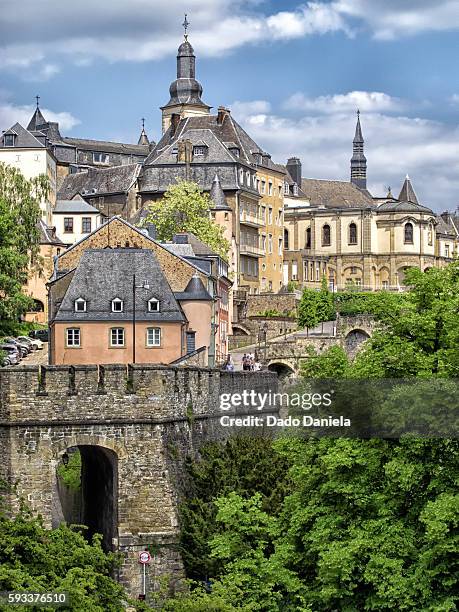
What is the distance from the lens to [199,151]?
130m

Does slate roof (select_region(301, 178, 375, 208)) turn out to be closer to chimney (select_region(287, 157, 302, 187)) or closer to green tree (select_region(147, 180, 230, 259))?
chimney (select_region(287, 157, 302, 187))

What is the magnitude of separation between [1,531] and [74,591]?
3.10m

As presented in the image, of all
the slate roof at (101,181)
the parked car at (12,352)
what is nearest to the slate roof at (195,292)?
the parked car at (12,352)

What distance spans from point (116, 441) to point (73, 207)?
99866 mm

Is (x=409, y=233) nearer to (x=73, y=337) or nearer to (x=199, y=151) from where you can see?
(x=199, y=151)

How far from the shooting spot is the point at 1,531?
1216 inches

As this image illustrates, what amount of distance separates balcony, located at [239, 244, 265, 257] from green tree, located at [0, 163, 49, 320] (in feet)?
78.9

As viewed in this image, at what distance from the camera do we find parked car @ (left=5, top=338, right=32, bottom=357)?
254 feet

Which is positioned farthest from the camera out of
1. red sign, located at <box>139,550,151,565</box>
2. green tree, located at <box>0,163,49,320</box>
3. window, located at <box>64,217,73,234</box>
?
window, located at <box>64,217,73,234</box>

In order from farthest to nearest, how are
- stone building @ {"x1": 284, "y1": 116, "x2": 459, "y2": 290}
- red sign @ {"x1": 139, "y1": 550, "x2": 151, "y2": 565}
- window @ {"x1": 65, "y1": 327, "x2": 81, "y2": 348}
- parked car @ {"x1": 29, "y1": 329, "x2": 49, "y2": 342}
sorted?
stone building @ {"x1": 284, "y1": 116, "x2": 459, "y2": 290}
parked car @ {"x1": 29, "y1": 329, "x2": 49, "y2": 342}
window @ {"x1": 65, "y1": 327, "x2": 81, "y2": 348}
red sign @ {"x1": 139, "y1": 550, "x2": 151, "y2": 565}

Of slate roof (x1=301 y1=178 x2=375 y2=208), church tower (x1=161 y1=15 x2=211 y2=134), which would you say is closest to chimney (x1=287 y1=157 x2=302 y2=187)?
slate roof (x1=301 y1=178 x2=375 y2=208)

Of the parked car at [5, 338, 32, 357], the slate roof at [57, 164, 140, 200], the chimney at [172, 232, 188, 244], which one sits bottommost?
the parked car at [5, 338, 32, 357]

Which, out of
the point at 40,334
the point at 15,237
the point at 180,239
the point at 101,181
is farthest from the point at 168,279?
the point at 101,181

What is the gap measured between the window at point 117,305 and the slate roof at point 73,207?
224 feet
